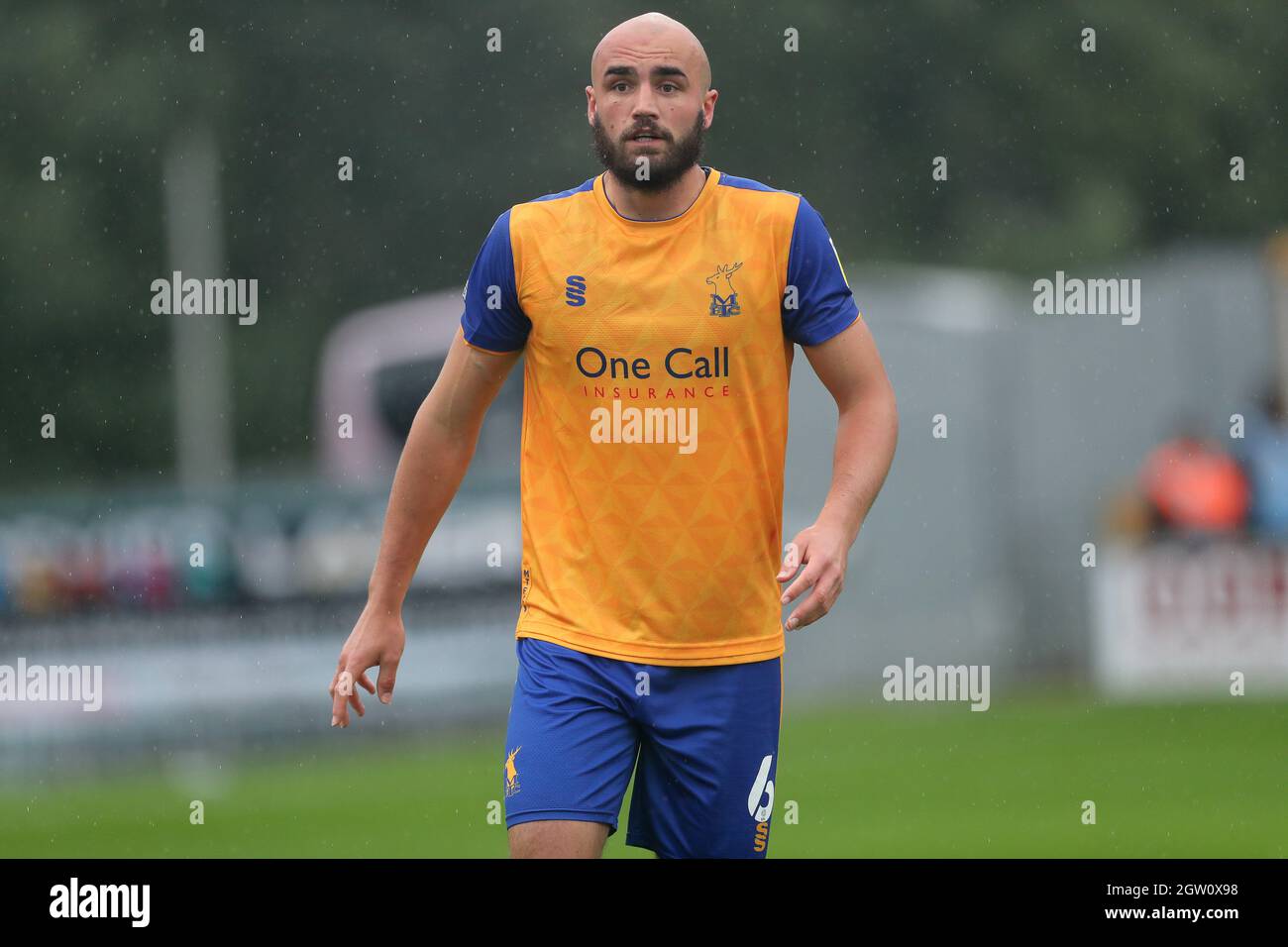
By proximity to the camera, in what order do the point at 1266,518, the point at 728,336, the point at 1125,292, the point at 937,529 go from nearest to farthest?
1. the point at 728,336
2. the point at 1266,518
3. the point at 937,529
4. the point at 1125,292

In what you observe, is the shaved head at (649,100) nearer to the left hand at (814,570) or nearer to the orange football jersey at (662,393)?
the orange football jersey at (662,393)

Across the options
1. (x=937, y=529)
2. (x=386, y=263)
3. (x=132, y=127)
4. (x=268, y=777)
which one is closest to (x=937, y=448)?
(x=937, y=529)

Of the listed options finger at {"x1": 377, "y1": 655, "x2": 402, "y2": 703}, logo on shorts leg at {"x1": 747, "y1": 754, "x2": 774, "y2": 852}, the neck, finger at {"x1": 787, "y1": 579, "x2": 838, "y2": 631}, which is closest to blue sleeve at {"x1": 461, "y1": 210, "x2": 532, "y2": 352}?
the neck

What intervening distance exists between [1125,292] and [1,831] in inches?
570

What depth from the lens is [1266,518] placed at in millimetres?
17281

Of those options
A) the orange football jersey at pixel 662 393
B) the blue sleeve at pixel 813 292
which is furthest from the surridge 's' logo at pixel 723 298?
the blue sleeve at pixel 813 292

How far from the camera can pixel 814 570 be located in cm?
490

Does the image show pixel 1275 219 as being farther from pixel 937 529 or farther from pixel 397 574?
pixel 397 574

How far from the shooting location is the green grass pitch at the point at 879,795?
11680 mm

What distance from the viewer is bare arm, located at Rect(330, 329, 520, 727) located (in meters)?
5.49

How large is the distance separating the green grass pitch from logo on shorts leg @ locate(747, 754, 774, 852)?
220 inches

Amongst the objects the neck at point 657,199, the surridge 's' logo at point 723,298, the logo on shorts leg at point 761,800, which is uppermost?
the neck at point 657,199

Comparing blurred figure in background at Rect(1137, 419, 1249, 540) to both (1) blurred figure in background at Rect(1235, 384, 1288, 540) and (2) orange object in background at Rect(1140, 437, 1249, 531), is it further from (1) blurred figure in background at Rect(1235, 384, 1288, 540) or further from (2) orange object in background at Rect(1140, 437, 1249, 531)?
(1) blurred figure in background at Rect(1235, 384, 1288, 540)

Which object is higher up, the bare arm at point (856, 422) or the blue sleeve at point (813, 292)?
the blue sleeve at point (813, 292)
